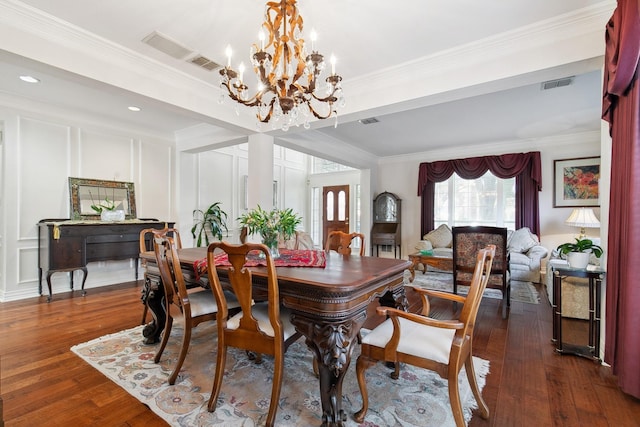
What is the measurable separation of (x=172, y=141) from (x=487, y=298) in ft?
19.3

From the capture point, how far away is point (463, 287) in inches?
189

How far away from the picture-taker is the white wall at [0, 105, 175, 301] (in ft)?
12.6

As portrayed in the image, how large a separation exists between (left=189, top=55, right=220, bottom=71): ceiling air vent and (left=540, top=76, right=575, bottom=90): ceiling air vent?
363cm

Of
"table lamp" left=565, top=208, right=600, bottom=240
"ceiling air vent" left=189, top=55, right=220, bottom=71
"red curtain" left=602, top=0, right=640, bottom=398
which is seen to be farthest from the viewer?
"table lamp" left=565, top=208, right=600, bottom=240

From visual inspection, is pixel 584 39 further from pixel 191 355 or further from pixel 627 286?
pixel 191 355

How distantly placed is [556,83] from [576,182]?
3033 mm

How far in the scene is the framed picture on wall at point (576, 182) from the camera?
17.4ft

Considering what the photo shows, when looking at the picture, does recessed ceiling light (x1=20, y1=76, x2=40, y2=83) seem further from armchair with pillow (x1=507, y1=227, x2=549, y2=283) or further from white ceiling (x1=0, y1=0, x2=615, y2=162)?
armchair with pillow (x1=507, y1=227, x2=549, y2=283)

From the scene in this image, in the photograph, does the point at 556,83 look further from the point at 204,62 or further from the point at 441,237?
the point at 204,62

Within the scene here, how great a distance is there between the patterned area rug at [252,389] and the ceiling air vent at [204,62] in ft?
8.67

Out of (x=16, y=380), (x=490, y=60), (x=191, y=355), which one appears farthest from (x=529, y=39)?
(x=16, y=380)

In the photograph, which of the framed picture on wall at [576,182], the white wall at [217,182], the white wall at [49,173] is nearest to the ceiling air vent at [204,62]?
the white wall at [217,182]

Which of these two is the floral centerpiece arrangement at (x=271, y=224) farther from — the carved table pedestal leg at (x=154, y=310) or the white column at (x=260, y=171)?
the white column at (x=260, y=171)

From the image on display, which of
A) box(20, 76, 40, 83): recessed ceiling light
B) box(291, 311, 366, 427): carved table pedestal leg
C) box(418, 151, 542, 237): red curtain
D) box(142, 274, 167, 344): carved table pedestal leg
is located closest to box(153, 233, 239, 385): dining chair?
box(142, 274, 167, 344): carved table pedestal leg
